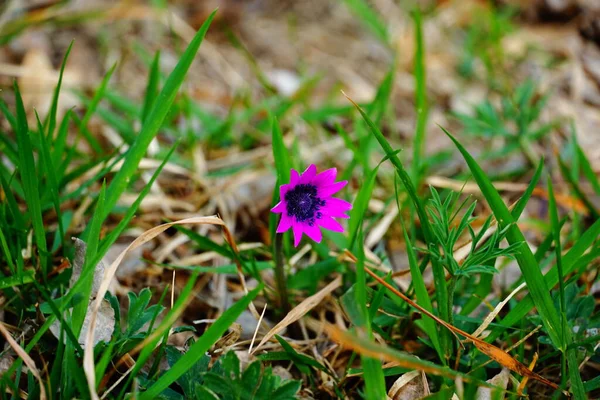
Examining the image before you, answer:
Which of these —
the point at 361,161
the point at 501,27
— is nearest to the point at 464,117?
the point at 361,161

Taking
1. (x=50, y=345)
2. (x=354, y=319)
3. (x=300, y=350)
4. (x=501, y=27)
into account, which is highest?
(x=501, y=27)

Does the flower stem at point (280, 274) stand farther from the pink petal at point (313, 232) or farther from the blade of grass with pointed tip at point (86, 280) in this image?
the blade of grass with pointed tip at point (86, 280)

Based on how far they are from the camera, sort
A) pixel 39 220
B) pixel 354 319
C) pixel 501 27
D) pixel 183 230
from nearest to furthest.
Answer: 1. pixel 354 319
2. pixel 39 220
3. pixel 183 230
4. pixel 501 27

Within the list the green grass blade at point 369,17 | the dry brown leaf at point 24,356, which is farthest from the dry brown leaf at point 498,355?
the green grass blade at point 369,17

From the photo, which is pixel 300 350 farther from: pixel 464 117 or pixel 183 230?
pixel 464 117

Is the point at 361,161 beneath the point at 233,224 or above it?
above

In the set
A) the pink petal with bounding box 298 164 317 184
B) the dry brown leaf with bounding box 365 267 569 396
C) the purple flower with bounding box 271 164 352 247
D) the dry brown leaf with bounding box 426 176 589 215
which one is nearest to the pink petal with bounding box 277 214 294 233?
the purple flower with bounding box 271 164 352 247

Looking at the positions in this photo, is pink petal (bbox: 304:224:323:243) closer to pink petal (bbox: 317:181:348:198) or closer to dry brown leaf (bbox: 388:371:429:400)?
pink petal (bbox: 317:181:348:198)

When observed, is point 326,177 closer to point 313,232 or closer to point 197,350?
point 313,232

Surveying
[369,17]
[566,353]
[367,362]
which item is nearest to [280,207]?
[367,362]
